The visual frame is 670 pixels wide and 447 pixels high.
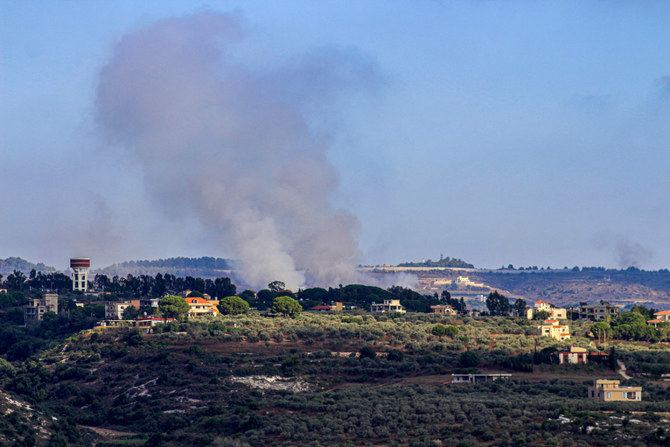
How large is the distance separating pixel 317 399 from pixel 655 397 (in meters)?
31.8

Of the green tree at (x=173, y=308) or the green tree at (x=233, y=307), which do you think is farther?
the green tree at (x=233, y=307)

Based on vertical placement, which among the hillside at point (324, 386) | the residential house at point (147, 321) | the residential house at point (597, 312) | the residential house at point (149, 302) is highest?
the residential house at point (149, 302)

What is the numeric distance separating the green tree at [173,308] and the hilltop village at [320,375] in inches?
8.9

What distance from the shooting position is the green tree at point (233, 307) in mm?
166750

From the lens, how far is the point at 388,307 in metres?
188

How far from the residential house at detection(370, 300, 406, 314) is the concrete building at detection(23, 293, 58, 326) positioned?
55.4 meters

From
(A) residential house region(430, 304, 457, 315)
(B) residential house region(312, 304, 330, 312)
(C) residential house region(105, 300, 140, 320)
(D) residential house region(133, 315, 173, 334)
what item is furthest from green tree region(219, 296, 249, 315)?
(A) residential house region(430, 304, 457, 315)

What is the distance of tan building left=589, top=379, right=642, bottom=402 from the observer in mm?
94000

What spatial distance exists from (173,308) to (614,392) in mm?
81234

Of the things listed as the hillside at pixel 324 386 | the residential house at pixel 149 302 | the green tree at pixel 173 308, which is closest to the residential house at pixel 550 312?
the hillside at pixel 324 386

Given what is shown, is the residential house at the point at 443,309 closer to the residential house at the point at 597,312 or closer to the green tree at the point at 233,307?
the residential house at the point at 597,312

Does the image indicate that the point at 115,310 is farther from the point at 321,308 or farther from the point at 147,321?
the point at 321,308

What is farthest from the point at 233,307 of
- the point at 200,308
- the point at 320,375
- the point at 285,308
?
the point at 320,375

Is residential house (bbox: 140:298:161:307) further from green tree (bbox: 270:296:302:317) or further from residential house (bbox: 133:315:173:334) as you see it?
green tree (bbox: 270:296:302:317)
